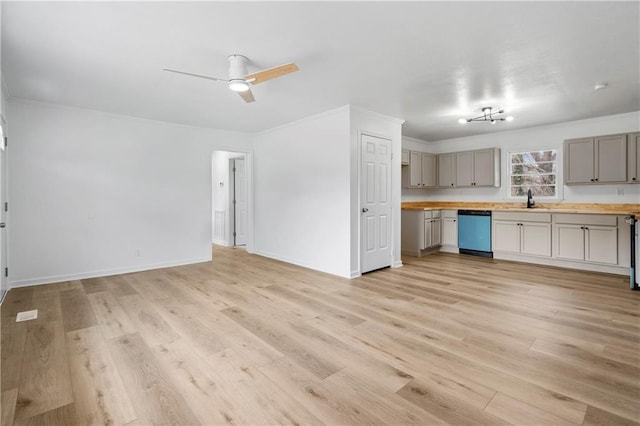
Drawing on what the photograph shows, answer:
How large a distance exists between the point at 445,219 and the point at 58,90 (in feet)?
22.7

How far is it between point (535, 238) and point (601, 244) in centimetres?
88

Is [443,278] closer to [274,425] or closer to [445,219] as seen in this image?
[445,219]

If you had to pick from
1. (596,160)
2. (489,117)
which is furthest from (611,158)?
(489,117)

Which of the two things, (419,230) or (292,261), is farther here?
(419,230)

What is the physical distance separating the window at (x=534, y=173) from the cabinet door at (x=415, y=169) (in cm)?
180

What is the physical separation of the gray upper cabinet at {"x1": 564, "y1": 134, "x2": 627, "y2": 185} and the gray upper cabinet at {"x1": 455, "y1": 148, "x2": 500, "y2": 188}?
118 cm

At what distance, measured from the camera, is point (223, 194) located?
26.0 ft

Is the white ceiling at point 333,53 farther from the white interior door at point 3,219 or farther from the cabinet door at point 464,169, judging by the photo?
the cabinet door at point 464,169

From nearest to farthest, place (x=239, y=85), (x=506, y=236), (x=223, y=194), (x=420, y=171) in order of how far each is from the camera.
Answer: (x=239, y=85) < (x=506, y=236) < (x=420, y=171) < (x=223, y=194)

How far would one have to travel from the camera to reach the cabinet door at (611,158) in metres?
4.98

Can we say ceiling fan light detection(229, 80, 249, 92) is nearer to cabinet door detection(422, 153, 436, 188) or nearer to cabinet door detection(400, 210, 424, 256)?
cabinet door detection(400, 210, 424, 256)

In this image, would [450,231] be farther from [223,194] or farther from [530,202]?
[223,194]

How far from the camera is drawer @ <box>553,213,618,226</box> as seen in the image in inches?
189

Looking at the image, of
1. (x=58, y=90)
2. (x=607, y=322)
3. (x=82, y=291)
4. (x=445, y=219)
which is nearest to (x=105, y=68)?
(x=58, y=90)
